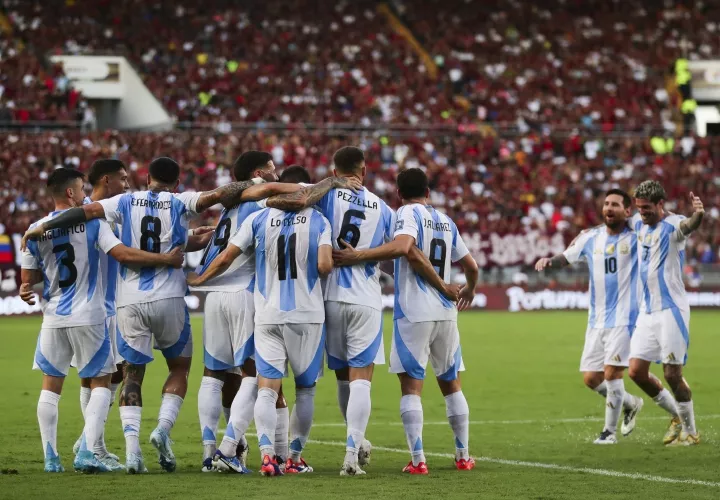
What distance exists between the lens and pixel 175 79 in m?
40.4

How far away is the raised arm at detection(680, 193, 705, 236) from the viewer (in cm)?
1091

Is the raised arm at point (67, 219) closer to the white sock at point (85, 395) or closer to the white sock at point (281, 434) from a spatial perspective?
the white sock at point (85, 395)

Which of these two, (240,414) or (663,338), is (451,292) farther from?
(663,338)

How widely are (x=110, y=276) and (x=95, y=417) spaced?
3.75ft

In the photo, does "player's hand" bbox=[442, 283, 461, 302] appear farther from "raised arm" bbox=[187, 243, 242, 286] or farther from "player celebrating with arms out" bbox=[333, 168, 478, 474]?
"raised arm" bbox=[187, 243, 242, 286]

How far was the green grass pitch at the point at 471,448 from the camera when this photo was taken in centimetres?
853

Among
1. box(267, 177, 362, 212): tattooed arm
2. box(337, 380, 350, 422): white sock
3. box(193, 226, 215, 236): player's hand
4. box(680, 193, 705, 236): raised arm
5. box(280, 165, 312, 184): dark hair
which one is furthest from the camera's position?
box(680, 193, 705, 236): raised arm

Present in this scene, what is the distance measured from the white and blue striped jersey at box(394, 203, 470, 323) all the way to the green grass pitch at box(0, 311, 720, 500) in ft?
4.02

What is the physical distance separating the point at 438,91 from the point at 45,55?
13195mm

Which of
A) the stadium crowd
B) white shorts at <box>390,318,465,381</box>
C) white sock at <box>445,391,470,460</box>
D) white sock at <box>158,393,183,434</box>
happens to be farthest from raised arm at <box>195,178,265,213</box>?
the stadium crowd

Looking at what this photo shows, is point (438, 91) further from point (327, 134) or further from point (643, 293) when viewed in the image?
point (643, 293)

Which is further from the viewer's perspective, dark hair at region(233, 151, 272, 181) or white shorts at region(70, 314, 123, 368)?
dark hair at region(233, 151, 272, 181)

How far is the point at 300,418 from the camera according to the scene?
31.4ft

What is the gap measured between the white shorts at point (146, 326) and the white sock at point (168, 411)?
34 centimetres
